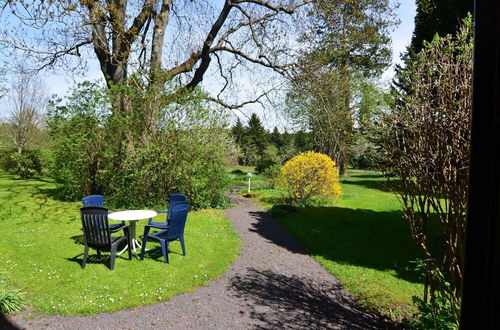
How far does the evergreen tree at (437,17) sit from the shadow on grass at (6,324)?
13.0 meters

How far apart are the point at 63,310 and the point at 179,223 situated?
8.86 feet

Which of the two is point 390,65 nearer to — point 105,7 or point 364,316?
point 105,7

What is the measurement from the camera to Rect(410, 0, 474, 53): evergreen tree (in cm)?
1063

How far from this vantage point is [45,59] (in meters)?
12.0

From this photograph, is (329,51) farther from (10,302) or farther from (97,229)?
(10,302)

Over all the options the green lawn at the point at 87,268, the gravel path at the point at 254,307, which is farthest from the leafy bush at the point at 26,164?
the gravel path at the point at 254,307

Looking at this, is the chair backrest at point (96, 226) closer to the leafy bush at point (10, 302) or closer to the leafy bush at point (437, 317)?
the leafy bush at point (10, 302)

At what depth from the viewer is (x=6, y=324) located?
13.4 feet

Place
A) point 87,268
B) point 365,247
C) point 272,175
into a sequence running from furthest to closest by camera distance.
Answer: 1. point 272,175
2. point 365,247
3. point 87,268

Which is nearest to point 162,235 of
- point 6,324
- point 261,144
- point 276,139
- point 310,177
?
point 6,324

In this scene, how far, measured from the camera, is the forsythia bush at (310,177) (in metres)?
13.9

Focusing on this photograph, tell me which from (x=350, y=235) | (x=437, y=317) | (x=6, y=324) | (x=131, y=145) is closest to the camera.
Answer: (x=437, y=317)

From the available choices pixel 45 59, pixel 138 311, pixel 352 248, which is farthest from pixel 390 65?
pixel 138 311

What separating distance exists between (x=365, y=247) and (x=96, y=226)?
6.88 m
